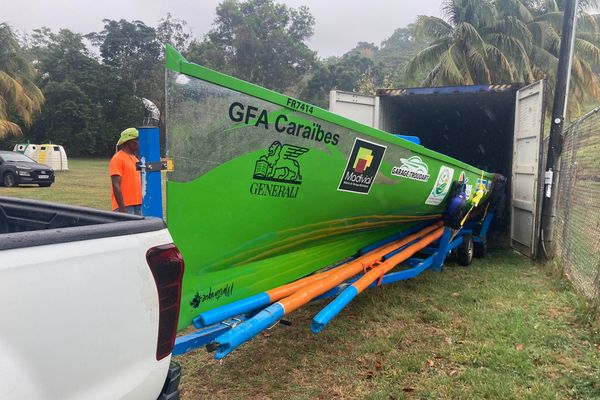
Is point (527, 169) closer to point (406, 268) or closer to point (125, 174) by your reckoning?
point (406, 268)

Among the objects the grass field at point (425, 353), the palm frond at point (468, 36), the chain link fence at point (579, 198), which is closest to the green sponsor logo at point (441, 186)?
the grass field at point (425, 353)

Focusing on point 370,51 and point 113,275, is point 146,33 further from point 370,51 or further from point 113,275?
point 370,51

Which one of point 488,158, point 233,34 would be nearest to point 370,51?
point 233,34

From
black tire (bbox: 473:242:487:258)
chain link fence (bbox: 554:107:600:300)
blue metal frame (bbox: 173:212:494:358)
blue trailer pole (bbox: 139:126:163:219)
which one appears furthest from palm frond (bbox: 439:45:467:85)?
blue trailer pole (bbox: 139:126:163:219)

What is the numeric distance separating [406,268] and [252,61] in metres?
49.2

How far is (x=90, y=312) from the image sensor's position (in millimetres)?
1452

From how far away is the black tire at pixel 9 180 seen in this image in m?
18.6

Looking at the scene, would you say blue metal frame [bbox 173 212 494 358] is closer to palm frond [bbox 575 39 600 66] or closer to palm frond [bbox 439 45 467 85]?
palm frond [bbox 439 45 467 85]

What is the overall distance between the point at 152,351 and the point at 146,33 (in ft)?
167

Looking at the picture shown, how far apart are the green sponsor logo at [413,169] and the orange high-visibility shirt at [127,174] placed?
280 centimetres

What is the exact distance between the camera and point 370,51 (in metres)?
113

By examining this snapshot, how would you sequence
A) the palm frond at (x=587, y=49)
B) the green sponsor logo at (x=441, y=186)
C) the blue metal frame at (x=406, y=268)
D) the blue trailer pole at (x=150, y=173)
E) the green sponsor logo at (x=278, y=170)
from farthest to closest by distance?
the palm frond at (x=587, y=49)
the green sponsor logo at (x=441, y=186)
the green sponsor logo at (x=278, y=170)
the blue metal frame at (x=406, y=268)
the blue trailer pole at (x=150, y=173)

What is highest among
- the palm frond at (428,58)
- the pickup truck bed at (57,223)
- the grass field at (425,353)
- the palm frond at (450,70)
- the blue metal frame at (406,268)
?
the palm frond at (428,58)

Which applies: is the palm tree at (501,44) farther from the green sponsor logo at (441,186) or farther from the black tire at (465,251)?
the green sponsor logo at (441,186)
